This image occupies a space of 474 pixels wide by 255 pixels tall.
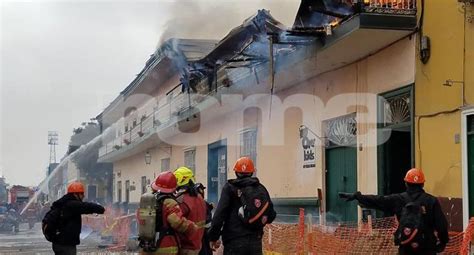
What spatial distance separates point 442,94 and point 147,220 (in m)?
5.38

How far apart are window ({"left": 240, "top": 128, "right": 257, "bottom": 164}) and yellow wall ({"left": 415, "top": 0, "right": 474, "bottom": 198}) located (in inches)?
344

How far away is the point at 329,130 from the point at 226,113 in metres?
7.32

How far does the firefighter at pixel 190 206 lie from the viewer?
7.18 meters

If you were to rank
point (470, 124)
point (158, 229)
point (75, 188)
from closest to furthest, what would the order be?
point (158, 229) < point (75, 188) < point (470, 124)

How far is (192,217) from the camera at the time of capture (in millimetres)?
7461

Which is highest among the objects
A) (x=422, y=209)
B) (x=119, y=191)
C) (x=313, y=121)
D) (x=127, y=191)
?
(x=313, y=121)

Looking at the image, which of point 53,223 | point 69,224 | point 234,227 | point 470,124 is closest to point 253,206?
point 234,227

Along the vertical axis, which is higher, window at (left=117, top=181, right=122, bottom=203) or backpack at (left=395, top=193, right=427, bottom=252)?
backpack at (left=395, top=193, right=427, bottom=252)

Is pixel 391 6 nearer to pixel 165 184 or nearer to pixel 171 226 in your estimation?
pixel 165 184

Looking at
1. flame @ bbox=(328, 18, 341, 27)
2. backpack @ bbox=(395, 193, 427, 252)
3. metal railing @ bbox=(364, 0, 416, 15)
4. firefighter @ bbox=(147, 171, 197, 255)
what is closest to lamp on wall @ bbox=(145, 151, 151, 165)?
flame @ bbox=(328, 18, 341, 27)

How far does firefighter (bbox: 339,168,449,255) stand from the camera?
22.5 feet

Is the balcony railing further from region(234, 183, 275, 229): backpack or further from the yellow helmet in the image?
region(234, 183, 275, 229): backpack

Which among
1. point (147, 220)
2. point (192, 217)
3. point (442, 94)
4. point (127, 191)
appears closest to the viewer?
point (147, 220)

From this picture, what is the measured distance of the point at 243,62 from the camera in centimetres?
1598
